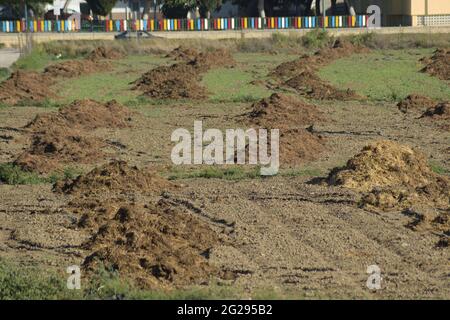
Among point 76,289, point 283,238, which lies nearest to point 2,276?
point 76,289

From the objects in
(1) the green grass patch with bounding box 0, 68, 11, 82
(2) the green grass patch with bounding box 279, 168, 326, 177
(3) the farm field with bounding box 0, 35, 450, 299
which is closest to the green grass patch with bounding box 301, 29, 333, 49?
(1) the green grass patch with bounding box 0, 68, 11, 82

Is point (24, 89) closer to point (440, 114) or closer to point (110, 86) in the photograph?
point (110, 86)

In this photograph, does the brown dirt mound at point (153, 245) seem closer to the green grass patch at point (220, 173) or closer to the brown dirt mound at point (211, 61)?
the green grass patch at point (220, 173)

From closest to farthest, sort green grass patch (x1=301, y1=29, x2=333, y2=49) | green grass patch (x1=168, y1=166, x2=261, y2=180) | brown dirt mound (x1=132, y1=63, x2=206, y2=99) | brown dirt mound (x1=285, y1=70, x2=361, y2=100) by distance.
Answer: green grass patch (x1=168, y1=166, x2=261, y2=180) → brown dirt mound (x1=285, y1=70, x2=361, y2=100) → brown dirt mound (x1=132, y1=63, x2=206, y2=99) → green grass patch (x1=301, y1=29, x2=333, y2=49)

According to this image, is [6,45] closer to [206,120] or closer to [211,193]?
[206,120]

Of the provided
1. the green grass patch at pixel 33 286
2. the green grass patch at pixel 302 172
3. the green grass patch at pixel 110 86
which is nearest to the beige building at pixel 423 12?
the green grass patch at pixel 110 86

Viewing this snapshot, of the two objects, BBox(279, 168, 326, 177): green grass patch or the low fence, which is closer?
BBox(279, 168, 326, 177): green grass patch

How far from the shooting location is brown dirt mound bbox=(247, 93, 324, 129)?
89.0 ft

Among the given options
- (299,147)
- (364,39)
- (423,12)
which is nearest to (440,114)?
(299,147)

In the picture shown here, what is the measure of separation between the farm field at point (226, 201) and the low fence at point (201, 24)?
37.6 m

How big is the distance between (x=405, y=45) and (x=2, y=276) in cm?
4660

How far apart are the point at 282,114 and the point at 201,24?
4448 cm

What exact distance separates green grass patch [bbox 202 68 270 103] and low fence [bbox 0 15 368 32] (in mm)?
27362

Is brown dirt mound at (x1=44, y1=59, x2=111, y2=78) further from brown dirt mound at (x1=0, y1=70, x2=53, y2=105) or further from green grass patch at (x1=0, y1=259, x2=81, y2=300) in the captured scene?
green grass patch at (x1=0, y1=259, x2=81, y2=300)
